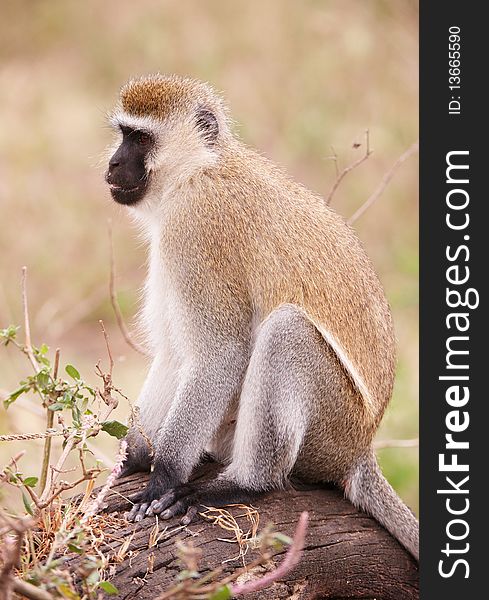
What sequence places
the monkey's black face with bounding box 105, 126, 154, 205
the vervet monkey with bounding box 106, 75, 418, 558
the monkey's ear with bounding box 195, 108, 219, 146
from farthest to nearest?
the monkey's ear with bounding box 195, 108, 219, 146, the monkey's black face with bounding box 105, 126, 154, 205, the vervet monkey with bounding box 106, 75, 418, 558

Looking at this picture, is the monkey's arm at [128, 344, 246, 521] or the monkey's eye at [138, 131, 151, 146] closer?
the monkey's arm at [128, 344, 246, 521]

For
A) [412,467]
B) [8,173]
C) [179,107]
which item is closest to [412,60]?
[8,173]

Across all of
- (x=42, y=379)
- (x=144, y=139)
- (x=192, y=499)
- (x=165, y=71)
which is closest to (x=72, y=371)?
(x=42, y=379)

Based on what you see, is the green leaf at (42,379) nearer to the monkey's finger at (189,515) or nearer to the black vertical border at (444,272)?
the monkey's finger at (189,515)

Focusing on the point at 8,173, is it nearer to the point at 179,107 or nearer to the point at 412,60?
the point at 412,60

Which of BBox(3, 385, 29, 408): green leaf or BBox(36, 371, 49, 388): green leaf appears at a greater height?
BBox(36, 371, 49, 388): green leaf

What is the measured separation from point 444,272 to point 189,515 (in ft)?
5.55

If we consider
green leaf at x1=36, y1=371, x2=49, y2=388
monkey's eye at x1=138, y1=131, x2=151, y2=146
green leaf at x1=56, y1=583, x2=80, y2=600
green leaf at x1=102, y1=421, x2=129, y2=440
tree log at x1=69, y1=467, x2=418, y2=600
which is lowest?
green leaf at x1=56, y1=583, x2=80, y2=600

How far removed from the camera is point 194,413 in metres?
4.80

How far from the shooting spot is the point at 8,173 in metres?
13.2

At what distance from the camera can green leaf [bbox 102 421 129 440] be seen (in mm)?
4148

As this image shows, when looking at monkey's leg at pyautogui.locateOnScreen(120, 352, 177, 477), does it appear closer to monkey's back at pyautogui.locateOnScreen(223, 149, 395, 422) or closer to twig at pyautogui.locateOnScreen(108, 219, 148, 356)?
twig at pyautogui.locateOnScreen(108, 219, 148, 356)

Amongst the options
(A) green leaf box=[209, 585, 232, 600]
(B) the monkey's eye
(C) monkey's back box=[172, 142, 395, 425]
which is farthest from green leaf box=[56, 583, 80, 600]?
(B) the monkey's eye

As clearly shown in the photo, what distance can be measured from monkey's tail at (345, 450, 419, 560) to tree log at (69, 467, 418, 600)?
5 centimetres
